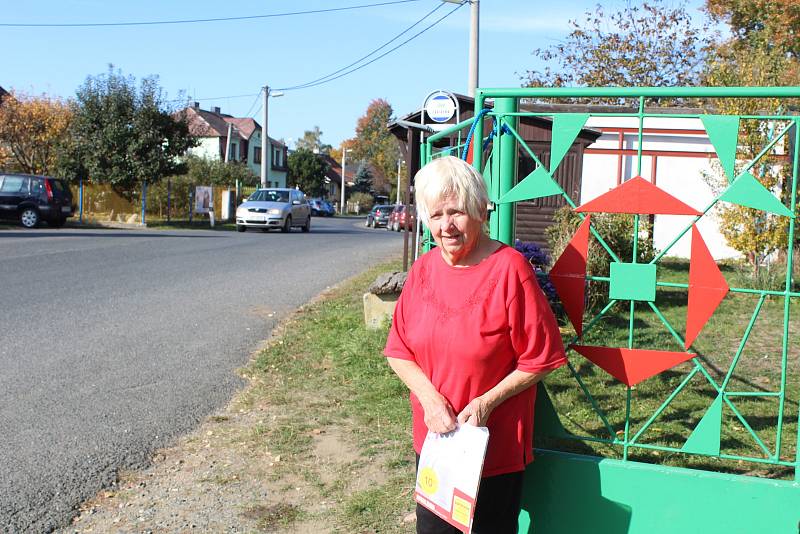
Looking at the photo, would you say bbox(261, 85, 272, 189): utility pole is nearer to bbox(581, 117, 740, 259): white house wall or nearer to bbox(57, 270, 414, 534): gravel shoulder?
bbox(581, 117, 740, 259): white house wall

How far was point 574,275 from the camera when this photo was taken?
3.26m

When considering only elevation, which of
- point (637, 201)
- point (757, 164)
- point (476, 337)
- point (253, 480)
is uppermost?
point (757, 164)

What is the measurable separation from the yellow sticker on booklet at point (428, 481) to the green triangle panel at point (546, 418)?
2.82ft

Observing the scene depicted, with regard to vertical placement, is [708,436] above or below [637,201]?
below

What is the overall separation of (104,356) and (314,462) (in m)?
3.27

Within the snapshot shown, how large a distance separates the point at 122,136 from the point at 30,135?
540 cm

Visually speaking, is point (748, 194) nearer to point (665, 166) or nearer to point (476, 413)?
point (476, 413)

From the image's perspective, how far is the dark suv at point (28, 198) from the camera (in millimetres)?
24500

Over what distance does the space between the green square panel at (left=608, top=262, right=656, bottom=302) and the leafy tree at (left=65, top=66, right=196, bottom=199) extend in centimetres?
2959

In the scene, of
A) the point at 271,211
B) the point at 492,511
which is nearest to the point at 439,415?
the point at 492,511

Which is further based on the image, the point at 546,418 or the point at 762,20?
the point at 762,20

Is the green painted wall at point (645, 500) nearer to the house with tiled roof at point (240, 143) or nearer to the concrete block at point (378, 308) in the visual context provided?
the concrete block at point (378, 308)

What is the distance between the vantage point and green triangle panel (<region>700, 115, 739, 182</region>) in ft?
10.2

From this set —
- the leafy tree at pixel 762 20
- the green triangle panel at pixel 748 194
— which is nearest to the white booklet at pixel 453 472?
the green triangle panel at pixel 748 194
